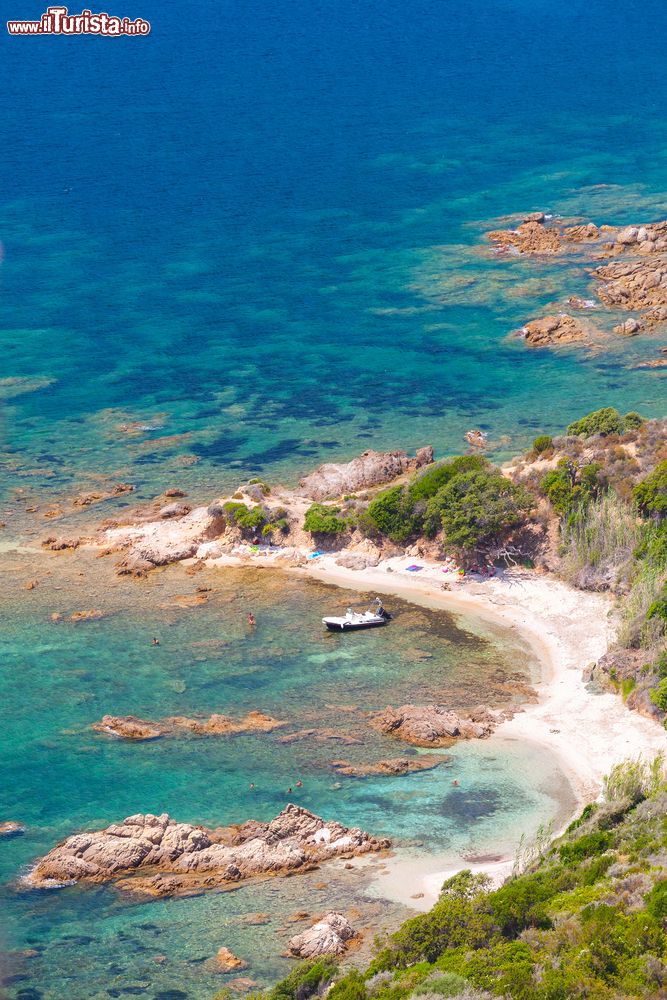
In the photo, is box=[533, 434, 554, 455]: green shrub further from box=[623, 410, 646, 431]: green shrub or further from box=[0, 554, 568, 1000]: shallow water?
box=[0, 554, 568, 1000]: shallow water

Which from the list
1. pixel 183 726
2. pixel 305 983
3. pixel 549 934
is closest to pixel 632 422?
pixel 183 726

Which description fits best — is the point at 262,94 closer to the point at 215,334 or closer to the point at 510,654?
the point at 215,334

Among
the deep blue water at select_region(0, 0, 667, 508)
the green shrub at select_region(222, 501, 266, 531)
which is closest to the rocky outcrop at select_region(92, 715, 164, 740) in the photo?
the green shrub at select_region(222, 501, 266, 531)

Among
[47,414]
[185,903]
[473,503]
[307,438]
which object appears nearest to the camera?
[185,903]

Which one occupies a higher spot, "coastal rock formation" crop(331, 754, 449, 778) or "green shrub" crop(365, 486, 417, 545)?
"green shrub" crop(365, 486, 417, 545)

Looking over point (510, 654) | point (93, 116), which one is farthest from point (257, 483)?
point (93, 116)
